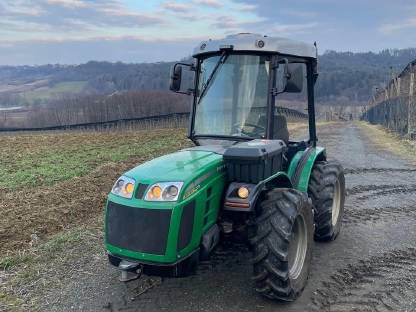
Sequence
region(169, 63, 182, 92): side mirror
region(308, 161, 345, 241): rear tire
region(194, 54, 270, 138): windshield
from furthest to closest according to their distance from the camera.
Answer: region(308, 161, 345, 241): rear tire → region(169, 63, 182, 92): side mirror → region(194, 54, 270, 138): windshield

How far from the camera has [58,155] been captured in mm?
14141

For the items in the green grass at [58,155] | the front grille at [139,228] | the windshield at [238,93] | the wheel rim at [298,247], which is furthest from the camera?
the green grass at [58,155]

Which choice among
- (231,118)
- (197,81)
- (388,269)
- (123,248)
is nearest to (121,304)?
(123,248)

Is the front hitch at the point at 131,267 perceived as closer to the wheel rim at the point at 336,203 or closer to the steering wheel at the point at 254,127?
the steering wheel at the point at 254,127

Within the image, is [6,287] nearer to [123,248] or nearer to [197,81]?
[123,248]

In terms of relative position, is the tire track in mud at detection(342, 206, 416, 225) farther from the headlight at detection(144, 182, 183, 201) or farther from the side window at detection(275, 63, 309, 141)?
the headlight at detection(144, 182, 183, 201)

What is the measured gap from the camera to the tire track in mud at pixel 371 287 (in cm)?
408

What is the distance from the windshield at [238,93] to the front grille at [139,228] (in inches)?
59.6

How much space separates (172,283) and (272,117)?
196 centimetres

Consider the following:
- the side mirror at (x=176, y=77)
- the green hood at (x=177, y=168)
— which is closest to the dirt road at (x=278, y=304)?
the green hood at (x=177, y=168)

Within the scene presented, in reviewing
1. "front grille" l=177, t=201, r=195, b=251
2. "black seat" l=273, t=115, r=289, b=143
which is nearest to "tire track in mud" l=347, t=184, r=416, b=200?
"black seat" l=273, t=115, r=289, b=143

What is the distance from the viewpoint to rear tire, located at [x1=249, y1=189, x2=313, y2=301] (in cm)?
376

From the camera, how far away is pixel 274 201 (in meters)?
3.91

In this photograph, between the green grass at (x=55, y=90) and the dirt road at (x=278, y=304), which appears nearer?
the dirt road at (x=278, y=304)
